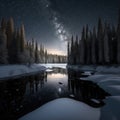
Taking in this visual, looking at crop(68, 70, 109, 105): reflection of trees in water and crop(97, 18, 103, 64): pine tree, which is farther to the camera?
crop(97, 18, 103, 64): pine tree

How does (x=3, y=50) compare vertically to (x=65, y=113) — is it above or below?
above

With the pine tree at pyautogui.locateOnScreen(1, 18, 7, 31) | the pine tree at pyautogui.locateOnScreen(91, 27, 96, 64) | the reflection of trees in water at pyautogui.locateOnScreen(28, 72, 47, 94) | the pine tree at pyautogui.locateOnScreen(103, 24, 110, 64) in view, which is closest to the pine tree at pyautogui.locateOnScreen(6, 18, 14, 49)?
the pine tree at pyautogui.locateOnScreen(1, 18, 7, 31)

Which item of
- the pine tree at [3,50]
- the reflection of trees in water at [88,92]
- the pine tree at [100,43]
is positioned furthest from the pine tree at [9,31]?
the reflection of trees in water at [88,92]

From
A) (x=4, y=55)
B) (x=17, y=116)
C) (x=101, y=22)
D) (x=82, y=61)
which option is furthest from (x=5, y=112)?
(x=82, y=61)

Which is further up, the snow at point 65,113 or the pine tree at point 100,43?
the pine tree at point 100,43

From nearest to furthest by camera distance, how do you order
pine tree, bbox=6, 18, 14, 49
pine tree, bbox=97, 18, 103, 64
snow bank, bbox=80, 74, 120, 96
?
1. snow bank, bbox=80, 74, 120, 96
2. pine tree, bbox=97, 18, 103, 64
3. pine tree, bbox=6, 18, 14, 49

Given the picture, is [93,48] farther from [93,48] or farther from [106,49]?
[106,49]

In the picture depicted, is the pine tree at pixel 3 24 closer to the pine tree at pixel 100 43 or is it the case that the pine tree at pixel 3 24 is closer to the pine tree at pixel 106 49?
the pine tree at pixel 100 43

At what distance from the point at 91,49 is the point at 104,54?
34.3 feet

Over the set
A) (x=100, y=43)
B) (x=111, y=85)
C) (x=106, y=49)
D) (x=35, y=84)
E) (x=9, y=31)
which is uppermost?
(x=9, y=31)

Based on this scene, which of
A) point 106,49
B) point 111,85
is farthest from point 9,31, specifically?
point 111,85

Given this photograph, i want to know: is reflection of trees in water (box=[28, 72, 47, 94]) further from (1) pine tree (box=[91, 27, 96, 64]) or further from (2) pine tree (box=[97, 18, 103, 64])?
(1) pine tree (box=[91, 27, 96, 64])

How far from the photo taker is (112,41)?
52.2 m

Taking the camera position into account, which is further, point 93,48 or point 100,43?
point 93,48
